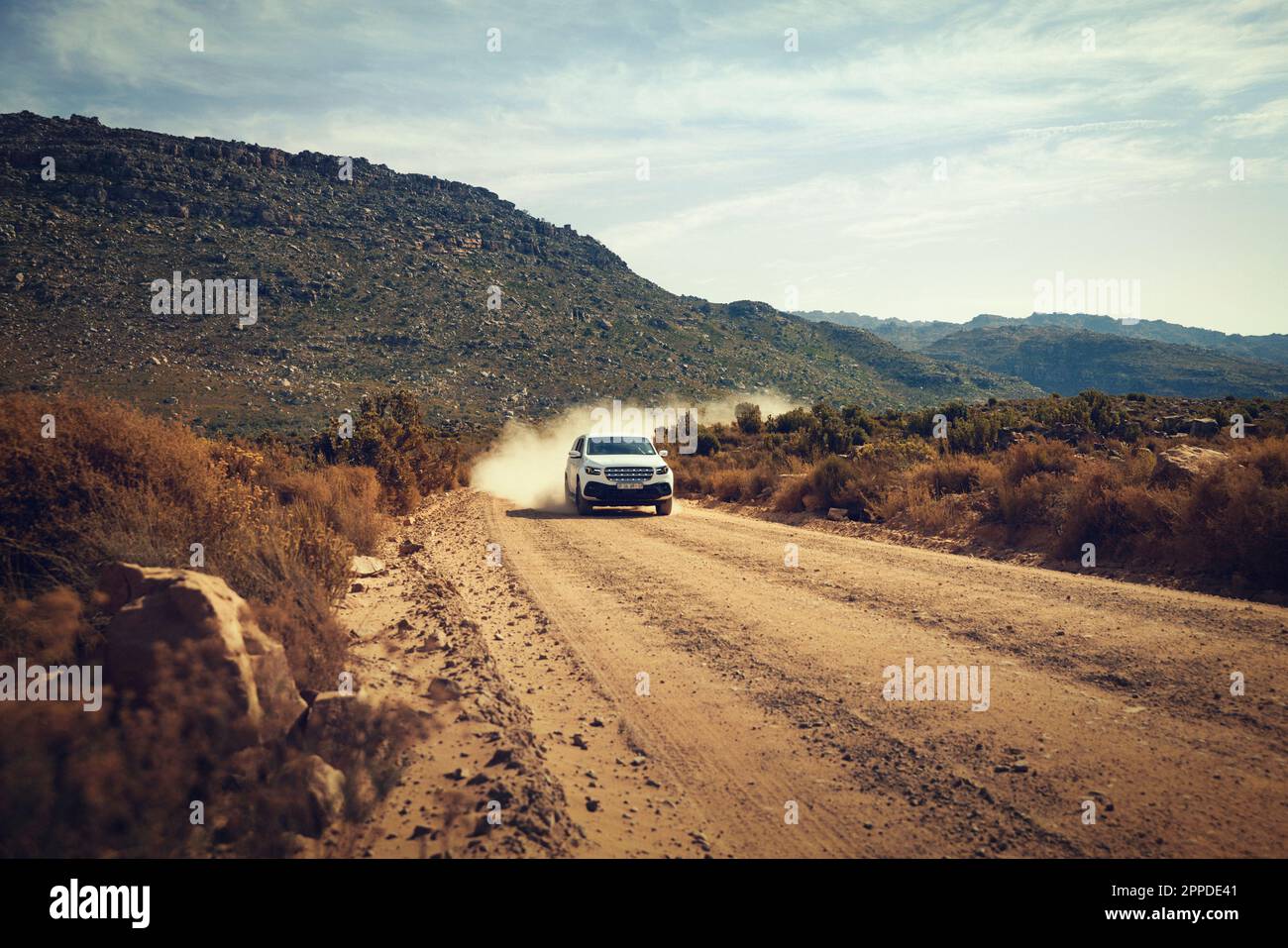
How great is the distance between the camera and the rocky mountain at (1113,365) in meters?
92.0

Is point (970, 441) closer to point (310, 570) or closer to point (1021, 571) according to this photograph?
point (1021, 571)

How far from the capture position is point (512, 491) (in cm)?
2316

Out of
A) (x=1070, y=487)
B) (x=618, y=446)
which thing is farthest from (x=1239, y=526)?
A: (x=618, y=446)

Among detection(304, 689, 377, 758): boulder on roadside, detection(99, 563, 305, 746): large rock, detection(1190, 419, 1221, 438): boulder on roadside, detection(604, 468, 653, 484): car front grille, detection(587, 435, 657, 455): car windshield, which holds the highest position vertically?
detection(1190, 419, 1221, 438): boulder on roadside

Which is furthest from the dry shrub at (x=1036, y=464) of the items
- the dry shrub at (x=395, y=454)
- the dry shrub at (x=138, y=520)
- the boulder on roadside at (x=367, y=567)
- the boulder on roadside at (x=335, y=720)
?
the dry shrub at (x=395, y=454)

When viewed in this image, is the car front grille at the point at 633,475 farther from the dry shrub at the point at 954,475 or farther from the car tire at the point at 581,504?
the dry shrub at the point at 954,475

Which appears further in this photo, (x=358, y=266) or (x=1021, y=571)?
(x=358, y=266)

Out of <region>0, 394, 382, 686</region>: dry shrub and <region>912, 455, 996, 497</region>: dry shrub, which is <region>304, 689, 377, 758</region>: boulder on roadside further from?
<region>912, 455, 996, 497</region>: dry shrub

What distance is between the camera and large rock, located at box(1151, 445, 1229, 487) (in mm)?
10062

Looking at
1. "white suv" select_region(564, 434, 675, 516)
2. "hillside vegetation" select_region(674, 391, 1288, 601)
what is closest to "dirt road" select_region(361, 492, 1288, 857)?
"hillside vegetation" select_region(674, 391, 1288, 601)

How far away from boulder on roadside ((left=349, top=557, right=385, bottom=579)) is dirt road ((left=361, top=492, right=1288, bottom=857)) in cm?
116

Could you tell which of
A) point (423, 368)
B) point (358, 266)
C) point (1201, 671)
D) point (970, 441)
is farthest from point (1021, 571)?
point (358, 266)

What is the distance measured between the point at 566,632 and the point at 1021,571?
5895mm

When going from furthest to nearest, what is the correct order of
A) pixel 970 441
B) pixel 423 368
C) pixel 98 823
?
pixel 423 368 → pixel 970 441 → pixel 98 823
